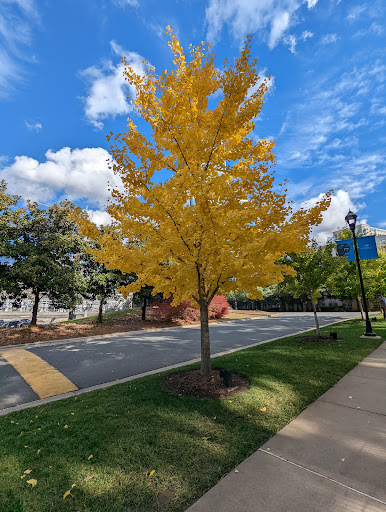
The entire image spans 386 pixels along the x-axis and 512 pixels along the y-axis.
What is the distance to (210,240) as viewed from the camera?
4.57 meters

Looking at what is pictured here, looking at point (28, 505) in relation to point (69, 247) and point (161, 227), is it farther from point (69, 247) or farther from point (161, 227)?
point (69, 247)

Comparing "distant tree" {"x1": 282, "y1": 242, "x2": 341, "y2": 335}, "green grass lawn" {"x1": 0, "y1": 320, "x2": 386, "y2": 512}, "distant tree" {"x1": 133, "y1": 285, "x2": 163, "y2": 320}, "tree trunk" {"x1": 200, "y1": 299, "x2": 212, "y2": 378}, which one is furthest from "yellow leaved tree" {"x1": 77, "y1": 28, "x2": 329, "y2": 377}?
"distant tree" {"x1": 133, "y1": 285, "x2": 163, "y2": 320}

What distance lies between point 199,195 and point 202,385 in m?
3.81

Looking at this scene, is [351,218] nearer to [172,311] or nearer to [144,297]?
[172,311]

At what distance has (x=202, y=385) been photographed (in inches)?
203

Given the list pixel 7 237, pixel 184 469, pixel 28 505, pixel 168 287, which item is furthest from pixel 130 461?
pixel 7 237

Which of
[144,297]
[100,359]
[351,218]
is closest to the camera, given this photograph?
[100,359]

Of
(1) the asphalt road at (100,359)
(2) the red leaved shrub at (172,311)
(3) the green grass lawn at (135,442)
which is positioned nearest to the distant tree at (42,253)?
(1) the asphalt road at (100,359)

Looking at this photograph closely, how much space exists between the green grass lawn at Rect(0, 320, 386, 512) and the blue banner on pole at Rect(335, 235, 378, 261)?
779cm

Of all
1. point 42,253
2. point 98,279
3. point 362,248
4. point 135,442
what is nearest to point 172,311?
point 98,279

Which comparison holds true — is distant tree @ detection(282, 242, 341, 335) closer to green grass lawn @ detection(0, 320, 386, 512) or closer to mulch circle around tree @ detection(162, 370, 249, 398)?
green grass lawn @ detection(0, 320, 386, 512)

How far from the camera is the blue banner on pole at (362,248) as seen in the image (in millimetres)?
11633

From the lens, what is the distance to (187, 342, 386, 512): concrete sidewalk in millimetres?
2295

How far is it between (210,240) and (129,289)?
213cm
